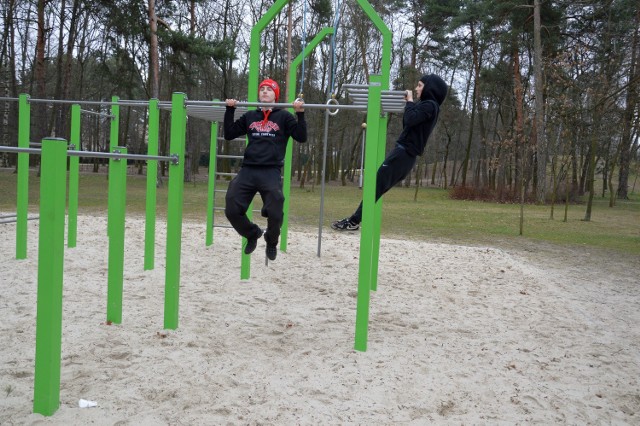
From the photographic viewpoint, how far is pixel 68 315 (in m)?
3.63

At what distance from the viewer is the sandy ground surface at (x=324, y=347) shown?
247cm

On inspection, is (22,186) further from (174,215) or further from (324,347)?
(324,347)

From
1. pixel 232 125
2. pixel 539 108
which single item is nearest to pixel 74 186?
pixel 232 125

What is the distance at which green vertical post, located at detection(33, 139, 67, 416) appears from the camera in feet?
7.20

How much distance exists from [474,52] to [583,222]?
13255 millimetres

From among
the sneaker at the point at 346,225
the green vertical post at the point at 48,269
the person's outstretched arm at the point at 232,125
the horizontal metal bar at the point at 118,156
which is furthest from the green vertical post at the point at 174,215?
the sneaker at the point at 346,225

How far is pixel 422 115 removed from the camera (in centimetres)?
389

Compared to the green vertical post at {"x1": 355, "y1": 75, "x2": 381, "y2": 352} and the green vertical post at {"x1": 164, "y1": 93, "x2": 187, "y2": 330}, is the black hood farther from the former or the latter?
the green vertical post at {"x1": 164, "y1": 93, "x2": 187, "y2": 330}

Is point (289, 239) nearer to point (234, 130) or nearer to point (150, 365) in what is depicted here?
point (234, 130)

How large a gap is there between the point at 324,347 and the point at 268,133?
1.52 m

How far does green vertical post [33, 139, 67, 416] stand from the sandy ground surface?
105 mm

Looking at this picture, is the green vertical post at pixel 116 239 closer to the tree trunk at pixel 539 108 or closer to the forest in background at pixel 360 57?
the forest in background at pixel 360 57

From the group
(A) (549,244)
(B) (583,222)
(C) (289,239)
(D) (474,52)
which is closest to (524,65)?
(D) (474,52)

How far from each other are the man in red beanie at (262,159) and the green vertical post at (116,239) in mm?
745
